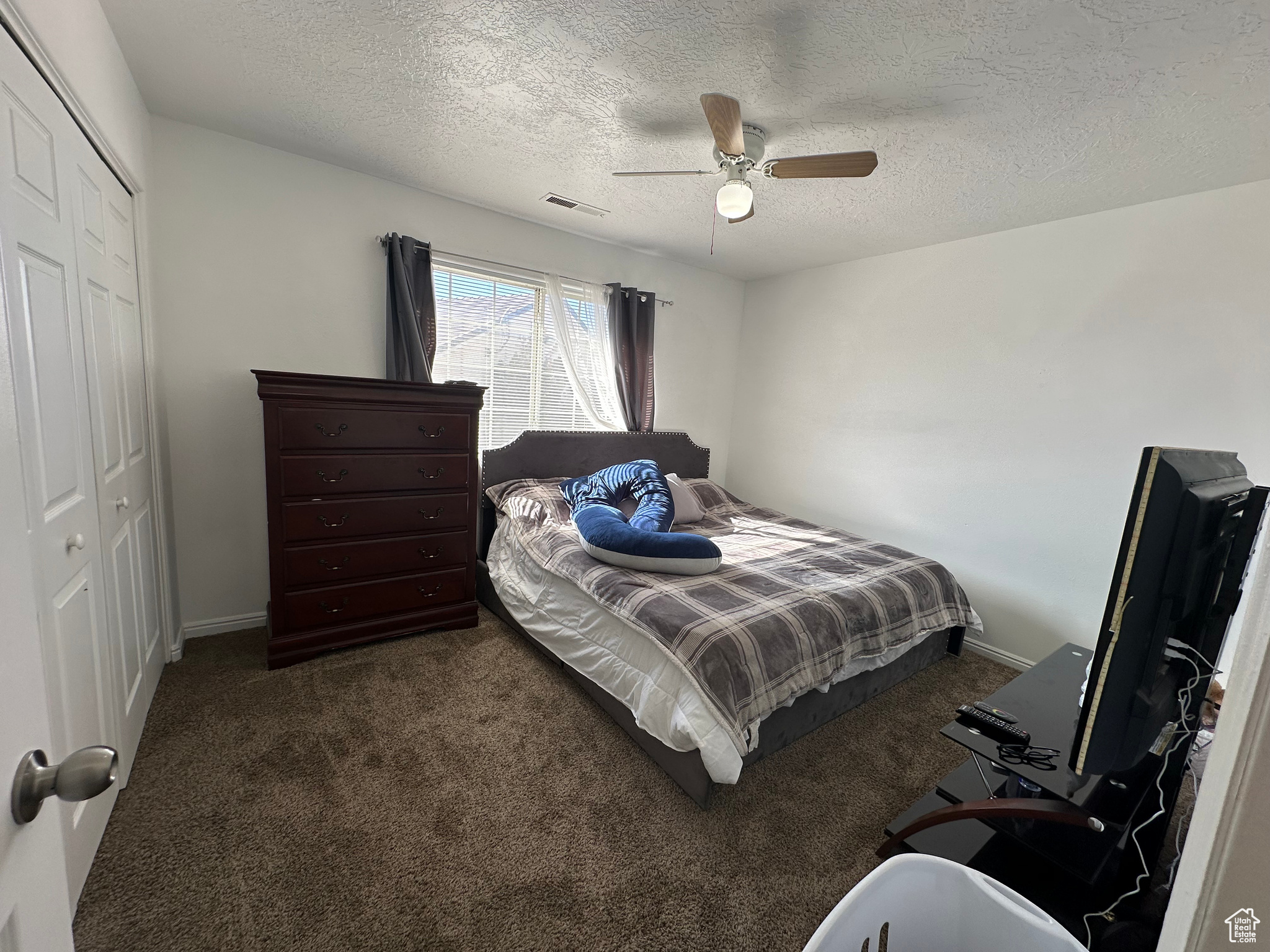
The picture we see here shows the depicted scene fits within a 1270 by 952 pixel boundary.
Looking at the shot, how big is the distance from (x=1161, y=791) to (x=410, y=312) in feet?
11.5

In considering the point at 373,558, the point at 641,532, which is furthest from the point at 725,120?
the point at 373,558

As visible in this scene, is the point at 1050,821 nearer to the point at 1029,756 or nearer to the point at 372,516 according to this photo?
the point at 1029,756

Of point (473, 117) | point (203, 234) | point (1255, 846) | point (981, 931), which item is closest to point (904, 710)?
point (981, 931)

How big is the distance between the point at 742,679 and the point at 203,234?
10.4 ft

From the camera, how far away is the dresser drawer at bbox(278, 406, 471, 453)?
2.33 meters

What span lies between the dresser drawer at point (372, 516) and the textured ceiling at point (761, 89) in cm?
172

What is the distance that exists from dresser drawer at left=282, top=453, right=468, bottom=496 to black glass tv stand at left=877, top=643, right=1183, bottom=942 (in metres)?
2.42

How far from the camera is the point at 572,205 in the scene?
120 inches

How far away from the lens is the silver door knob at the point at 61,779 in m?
0.49

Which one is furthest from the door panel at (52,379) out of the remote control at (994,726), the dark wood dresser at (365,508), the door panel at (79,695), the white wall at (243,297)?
the remote control at (994,726)

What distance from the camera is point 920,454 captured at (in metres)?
3.39

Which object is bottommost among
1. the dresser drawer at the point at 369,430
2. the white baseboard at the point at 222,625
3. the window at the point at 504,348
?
the white baseboard at the point at 222,625

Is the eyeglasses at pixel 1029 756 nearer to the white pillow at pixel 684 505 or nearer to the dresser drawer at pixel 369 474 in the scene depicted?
the white pillow at pixel 684 505

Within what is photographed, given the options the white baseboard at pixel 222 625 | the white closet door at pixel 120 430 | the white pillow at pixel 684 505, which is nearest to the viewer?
the white closet door at pixel 120 430
